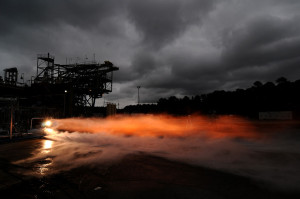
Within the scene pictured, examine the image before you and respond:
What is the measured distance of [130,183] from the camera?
16.9ft

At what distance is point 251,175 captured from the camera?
580cm

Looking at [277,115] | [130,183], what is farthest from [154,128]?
[277,115]

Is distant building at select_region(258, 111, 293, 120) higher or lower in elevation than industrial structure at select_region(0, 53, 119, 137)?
lower

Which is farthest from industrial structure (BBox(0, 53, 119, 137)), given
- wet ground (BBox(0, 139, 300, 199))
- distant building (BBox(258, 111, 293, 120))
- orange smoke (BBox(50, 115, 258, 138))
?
distant building (BBox(258, 111, 293, 120))

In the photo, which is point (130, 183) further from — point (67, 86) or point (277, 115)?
point (277, 115)

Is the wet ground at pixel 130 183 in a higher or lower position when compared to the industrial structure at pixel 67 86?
lower

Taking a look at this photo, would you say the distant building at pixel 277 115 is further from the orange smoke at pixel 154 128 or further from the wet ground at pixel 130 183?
the wet ground at pixel 130 183

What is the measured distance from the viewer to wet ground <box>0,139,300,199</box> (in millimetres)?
4461

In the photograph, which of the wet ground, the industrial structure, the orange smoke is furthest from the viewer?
the industrial structure

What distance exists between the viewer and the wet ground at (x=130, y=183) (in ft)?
14.6

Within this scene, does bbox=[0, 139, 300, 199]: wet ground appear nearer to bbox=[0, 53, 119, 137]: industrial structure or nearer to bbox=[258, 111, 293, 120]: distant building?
bbox=[0, 53, 119, 137]: industrial structure

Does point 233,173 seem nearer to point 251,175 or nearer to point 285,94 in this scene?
point 251,175

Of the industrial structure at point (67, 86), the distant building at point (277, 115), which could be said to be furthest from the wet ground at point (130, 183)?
the distant building at point (277, 115)

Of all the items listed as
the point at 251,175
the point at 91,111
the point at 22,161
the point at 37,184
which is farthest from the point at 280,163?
the point at 91,111
